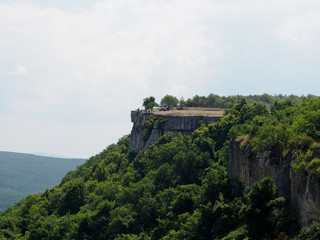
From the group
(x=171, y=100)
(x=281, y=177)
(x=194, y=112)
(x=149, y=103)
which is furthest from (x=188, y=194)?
(x=171, y=100)

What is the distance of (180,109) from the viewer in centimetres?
9175

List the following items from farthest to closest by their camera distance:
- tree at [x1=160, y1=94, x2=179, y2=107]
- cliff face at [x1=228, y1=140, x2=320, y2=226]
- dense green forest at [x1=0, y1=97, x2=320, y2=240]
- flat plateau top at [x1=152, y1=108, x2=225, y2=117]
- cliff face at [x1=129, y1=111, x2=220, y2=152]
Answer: tree at [x1=160, y1=94, x2=179, y2=107] → flat plateau top at [x1=152, y1=108, x2=225, y2=117] → cliff face at [x1=129, y1=111, x2=220, y2=152] → dense green forest at [x1=0, y1=97, x2=320, y2=240] → cliff face at [x1=228, y1=140, x2=320, y2=226]

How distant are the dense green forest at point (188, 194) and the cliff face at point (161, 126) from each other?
248cm

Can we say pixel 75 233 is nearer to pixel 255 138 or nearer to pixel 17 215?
pixel 17 215

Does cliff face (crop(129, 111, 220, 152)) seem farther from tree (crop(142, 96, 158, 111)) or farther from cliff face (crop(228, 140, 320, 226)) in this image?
cliff face (crop(228, 140, 320, 226))

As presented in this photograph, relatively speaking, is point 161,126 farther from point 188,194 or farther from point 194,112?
point 188,194

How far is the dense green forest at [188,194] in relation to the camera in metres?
36.9

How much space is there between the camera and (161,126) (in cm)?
8256

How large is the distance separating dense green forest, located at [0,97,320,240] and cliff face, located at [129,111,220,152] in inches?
97.6

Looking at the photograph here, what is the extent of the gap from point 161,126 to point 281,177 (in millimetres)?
46173

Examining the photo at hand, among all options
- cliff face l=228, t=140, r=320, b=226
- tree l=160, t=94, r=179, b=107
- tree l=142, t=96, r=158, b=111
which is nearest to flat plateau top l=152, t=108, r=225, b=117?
tree l=142, t=96, r=158, b=111

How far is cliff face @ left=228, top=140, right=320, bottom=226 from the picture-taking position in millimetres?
32084

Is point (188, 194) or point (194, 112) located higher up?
point (194, 112)

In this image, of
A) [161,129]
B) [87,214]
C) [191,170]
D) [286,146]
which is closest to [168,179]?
[191,170]
